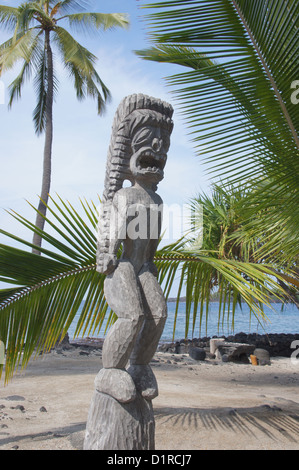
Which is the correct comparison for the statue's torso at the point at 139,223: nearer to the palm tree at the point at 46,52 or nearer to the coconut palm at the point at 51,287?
the coconut palm at the point at 51,287

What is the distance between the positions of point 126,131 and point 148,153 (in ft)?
0.85

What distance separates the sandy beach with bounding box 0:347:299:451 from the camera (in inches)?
177

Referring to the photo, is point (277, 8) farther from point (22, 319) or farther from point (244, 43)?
point (22, 319)

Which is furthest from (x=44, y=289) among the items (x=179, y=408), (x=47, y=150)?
(x=47, y=150)

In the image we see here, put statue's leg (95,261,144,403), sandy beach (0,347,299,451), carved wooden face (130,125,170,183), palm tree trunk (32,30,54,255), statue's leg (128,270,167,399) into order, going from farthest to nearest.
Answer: palm tree trunk (32,30,54,255)
sandy beach (0,347,299,451)
carved wooden face (130,125,170,183)
statue's leg (128,270,167,399)
statue's leg (95,261,144,403)

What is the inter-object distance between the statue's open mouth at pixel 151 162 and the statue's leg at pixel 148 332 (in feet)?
2.75

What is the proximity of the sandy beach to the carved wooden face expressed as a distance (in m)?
2.90

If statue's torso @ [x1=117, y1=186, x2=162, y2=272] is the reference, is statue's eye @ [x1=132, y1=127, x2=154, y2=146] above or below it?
above

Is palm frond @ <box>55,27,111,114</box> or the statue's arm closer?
the statue's arm

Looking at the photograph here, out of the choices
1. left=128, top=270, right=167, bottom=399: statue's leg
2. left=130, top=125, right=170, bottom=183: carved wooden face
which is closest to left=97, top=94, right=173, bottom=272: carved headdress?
left=130, top=125, right=170, bottom=183: carved wooden face

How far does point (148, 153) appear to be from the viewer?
3041 mm

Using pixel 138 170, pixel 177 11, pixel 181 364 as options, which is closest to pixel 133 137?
pixel 138 170

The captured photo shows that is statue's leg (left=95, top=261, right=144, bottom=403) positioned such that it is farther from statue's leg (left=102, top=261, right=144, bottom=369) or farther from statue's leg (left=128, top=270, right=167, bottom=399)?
statue's leg (left=128, top=270, right=167, bottom=399)

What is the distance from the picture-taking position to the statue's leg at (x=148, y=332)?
9.47ft
